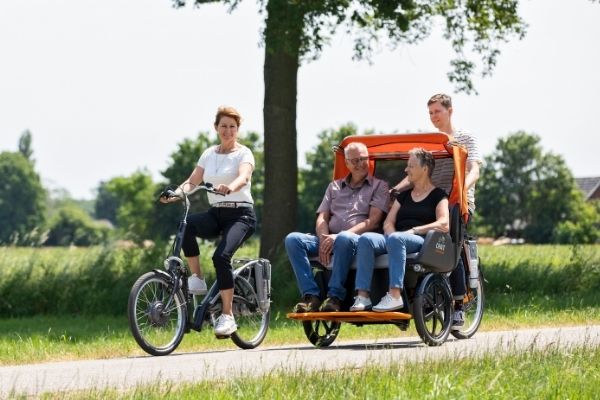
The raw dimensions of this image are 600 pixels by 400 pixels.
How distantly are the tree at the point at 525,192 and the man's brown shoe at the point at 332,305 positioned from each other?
84.6 m

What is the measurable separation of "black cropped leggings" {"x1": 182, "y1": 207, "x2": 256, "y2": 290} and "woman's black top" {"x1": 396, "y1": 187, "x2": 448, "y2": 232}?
130 cm

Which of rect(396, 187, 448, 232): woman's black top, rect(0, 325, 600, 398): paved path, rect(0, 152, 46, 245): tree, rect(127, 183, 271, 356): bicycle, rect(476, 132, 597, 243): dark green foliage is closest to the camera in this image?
rect(0, 325, 600, 398): paved path

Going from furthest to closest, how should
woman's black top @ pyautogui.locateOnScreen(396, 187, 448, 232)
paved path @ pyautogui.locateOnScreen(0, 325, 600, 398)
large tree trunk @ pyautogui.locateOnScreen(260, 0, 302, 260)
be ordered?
large tree trunk @ pyautogui.locateOnScreen(260, 0, 302, 260) → woman's black top @ pyautogui.locateOnScreen(396, 187, 448, 232) → paved path @ pyautogui.locateOnScreen(0, 325, 600, 398)

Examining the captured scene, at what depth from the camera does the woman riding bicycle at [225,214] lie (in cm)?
1098

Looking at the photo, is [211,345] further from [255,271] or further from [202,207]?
[202,207]

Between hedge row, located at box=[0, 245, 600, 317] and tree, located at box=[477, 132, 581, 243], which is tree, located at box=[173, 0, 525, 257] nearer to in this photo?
hedge row, located at box=[0, 245, 600, 317]

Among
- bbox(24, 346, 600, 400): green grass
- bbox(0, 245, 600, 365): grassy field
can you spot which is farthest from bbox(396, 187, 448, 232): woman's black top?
bbox(0, 245, 600, 365): grassy field

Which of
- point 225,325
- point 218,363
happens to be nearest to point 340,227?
point 225,325

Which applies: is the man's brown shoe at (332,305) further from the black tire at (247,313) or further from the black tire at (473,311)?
the black tire at (473,311)

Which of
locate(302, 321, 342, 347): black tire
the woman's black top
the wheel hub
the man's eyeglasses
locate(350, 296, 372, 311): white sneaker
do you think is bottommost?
locate(302, 321, 342, 347): black tire

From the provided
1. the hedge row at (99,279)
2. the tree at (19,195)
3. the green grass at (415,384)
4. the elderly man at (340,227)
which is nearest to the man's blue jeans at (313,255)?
the elderly man at (340,227)

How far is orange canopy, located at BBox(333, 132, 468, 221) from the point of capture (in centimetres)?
1147

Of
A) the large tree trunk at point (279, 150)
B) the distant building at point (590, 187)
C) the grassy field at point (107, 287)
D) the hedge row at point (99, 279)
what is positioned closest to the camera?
the grassy field at point (107, 287)

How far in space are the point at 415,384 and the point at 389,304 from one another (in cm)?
312
